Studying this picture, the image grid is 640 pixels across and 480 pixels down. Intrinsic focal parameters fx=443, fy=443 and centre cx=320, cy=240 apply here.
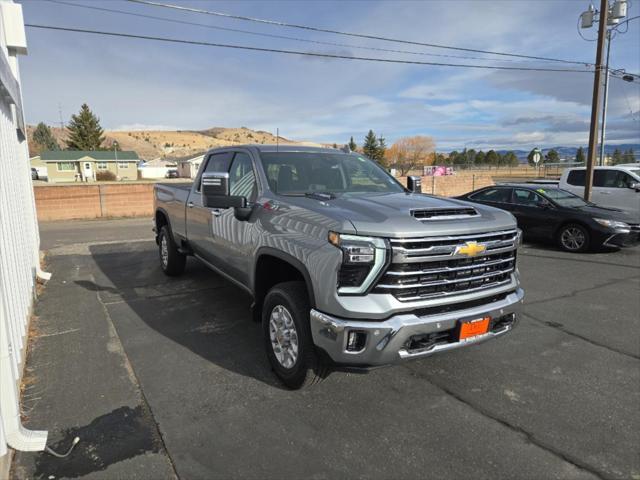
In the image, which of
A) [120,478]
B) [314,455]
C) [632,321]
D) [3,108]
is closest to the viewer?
[120,478]

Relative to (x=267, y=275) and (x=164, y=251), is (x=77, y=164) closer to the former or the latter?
(x=164, y=251)

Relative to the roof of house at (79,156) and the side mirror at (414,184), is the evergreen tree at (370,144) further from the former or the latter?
the side mirror at (414,184)

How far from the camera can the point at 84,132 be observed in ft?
238

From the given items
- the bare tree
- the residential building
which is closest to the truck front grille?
the residential building

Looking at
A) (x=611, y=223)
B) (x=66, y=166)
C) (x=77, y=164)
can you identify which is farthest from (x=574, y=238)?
(x=66, y=166)

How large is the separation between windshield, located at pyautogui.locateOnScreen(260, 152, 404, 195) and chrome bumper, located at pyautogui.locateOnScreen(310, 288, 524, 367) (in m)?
1.56

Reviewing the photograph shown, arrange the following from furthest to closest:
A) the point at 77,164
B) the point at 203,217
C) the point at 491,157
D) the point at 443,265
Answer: the point at 491,157, the point at 77,164, the point at 203,217, the point at 443,265

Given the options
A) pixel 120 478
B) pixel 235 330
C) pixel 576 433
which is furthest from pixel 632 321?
pixel 120 478

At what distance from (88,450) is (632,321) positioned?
18.6 ft

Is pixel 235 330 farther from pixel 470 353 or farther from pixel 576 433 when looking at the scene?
pixel 576 433

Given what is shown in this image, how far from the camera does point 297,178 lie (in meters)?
4.31

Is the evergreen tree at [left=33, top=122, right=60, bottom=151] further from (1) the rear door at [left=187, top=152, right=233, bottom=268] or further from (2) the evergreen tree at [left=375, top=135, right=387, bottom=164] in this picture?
(1) the rear door at [left=187, top=152, right=233, bottom=268]

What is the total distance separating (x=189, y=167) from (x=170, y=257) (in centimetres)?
6806

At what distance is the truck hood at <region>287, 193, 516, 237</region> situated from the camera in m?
2.94
